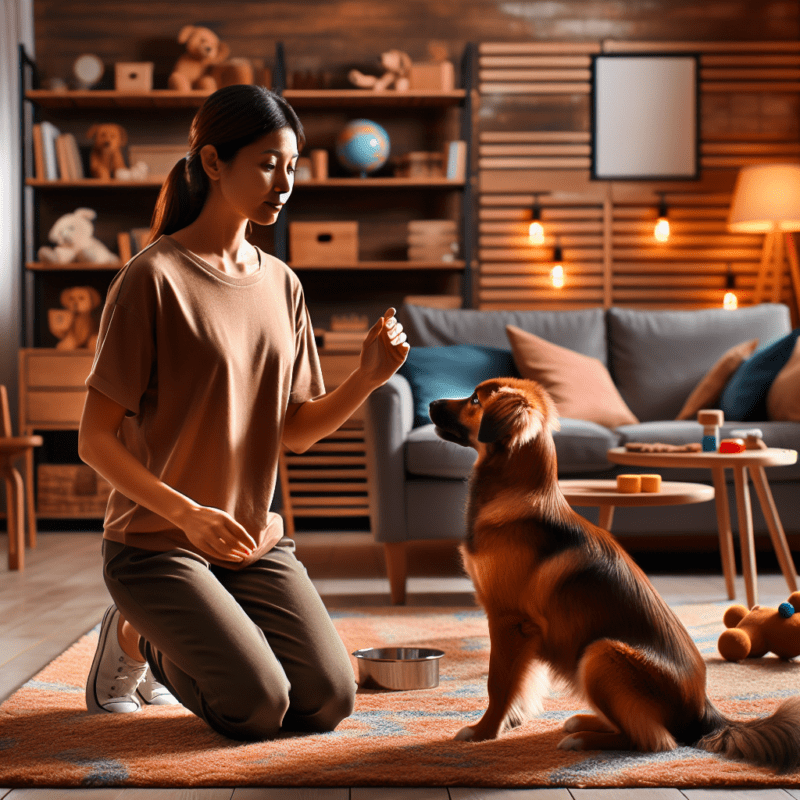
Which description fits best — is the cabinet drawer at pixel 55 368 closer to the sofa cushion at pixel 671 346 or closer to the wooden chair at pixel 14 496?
the wooden chair at pixel 14 496

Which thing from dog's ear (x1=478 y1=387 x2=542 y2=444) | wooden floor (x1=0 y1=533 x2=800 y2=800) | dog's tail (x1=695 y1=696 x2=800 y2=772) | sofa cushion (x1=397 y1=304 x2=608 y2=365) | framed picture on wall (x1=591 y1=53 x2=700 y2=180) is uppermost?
framed picture on wall (x1=591 y1=53 x2=700 y2=180)

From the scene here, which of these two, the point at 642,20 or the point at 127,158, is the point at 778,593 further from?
the point at 127,158

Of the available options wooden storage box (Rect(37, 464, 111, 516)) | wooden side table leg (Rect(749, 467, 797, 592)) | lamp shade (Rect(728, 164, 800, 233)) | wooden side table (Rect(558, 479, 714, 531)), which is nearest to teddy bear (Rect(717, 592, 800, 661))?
wooden side table (Rect(558, 479, 714, 531))

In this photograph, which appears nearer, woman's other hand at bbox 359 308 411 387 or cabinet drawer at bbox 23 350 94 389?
woman's other hand at bbox 359 308 411 387

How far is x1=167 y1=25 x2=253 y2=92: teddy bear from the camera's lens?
477 centimetres

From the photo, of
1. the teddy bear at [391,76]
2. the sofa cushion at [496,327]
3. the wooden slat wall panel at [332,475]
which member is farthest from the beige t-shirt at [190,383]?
the teddy bear at [391,76]

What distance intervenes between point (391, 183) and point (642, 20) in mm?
1797

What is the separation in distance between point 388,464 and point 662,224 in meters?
2.80

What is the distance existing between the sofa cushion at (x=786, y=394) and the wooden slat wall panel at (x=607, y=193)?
1.70 meters

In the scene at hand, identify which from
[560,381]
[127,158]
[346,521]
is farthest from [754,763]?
[127,158]

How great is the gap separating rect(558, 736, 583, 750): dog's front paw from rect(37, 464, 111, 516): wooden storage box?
3517 mm

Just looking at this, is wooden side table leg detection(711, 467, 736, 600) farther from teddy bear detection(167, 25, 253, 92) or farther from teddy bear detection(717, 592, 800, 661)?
teddy bear detection(167, 25, 253, 92)

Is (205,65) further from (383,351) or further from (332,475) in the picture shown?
(383,351)

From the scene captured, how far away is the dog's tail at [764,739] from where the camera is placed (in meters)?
1.43
